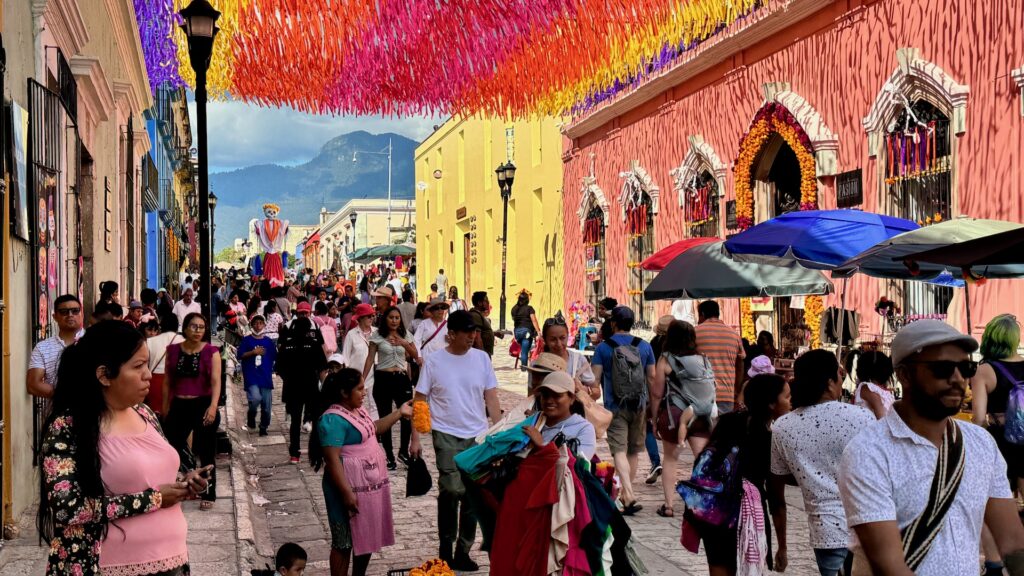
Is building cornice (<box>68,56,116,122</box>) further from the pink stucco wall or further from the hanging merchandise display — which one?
the pink stucco wall

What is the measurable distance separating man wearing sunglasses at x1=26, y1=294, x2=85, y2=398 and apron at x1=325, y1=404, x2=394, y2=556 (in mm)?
2211

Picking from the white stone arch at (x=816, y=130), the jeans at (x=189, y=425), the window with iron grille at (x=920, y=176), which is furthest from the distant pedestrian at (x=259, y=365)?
the white stone arch at (x=816, y=130)

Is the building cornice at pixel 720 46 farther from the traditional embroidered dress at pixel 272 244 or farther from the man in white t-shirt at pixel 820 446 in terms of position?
the man in white t-shirt at pixel 820 446

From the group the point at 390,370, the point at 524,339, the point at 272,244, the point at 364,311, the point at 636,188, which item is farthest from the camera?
the point at 272,244

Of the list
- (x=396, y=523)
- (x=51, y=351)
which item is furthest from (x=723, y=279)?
(x=51, y=351)

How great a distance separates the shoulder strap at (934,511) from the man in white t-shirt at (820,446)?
6.41 ft

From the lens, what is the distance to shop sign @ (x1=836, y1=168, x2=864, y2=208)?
47.4ft

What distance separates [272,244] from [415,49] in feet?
47.1

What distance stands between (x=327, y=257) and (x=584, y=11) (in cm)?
9344

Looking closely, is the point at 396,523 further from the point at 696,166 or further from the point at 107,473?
the point at 696,166

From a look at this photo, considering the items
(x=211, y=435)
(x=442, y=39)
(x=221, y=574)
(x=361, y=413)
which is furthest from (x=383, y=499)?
(x=442, y=39)

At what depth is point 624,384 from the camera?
9.30 meters

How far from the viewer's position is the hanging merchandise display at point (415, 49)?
10.0 metres

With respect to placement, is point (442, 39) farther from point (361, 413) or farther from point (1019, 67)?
point (1019, 67)
